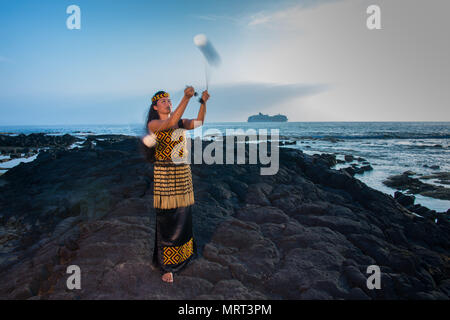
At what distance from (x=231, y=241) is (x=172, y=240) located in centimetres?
112

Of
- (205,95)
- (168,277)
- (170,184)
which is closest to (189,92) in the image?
(205,95)

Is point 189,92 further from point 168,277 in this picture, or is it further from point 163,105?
point 168,277

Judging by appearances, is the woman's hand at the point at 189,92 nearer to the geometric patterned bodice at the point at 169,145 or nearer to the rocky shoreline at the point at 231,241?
the geometric patterned bodice at the point at 169,145

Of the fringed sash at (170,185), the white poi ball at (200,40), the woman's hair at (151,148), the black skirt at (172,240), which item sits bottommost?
the black skirt at (172,240)

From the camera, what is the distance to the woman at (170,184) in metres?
2.97

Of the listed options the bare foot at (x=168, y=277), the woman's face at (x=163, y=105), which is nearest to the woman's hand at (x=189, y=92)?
the woman's face at (x=163, y=105)

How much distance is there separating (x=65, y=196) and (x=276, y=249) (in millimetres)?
5092

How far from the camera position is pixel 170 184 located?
2.99 m

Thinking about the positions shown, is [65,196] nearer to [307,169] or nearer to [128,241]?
[128,241]

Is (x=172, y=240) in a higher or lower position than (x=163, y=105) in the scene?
lower

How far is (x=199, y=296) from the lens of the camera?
105 inches

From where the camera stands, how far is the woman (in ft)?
9.75
